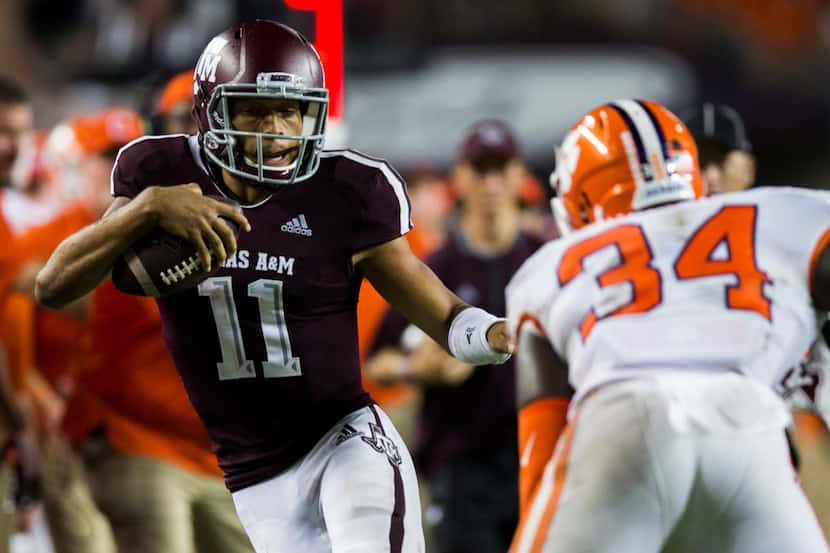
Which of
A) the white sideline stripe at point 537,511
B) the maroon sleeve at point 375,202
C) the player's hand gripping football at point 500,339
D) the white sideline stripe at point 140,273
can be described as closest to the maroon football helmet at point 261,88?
the maroon sleeve at point 375,202

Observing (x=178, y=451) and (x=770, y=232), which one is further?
(x=178, y=451)

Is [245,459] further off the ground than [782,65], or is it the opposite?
[782,65]

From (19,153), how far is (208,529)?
6.79ft

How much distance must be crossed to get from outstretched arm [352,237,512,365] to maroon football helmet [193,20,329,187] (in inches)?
10.0

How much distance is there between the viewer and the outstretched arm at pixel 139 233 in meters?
2.97

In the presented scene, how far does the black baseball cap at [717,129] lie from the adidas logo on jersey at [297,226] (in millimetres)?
1706

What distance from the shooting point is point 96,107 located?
1455 centimetres

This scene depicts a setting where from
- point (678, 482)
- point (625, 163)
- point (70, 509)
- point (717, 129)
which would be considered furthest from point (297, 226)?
point (70, 509)

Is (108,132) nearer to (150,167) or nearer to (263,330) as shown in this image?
(150,167)

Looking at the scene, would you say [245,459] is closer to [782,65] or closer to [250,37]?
[250,37]

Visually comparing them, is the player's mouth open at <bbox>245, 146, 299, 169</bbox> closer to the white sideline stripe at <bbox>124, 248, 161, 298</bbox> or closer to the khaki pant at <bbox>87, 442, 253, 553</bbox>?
the white sideline stripe at <bbox>124, 248, 161, 298</bbox>

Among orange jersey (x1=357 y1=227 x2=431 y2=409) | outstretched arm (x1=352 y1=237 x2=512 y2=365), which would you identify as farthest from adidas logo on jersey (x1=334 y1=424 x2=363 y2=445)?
orange jersey (x1=357 y1=227 x2=431 y2=409)

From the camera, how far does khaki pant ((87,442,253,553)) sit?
15.1 feet

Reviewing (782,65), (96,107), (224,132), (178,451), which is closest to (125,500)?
(178,451)
